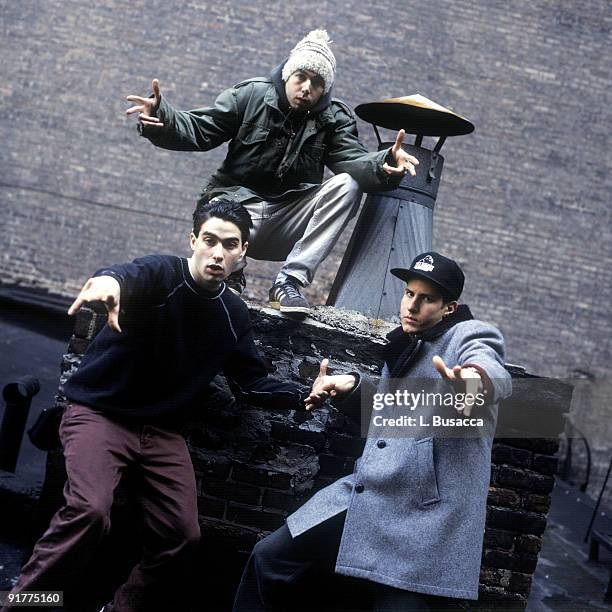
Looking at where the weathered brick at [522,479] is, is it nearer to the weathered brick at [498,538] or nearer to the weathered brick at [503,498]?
the weathered brick at [503,498]

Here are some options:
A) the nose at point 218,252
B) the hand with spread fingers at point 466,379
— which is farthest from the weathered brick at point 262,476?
the hand with spread fingers at point 466,379

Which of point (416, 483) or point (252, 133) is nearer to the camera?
point (416, 483)

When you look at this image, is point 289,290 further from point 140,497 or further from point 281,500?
point 140,497

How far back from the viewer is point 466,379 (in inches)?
85.0

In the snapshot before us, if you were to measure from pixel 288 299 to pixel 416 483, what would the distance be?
119cm

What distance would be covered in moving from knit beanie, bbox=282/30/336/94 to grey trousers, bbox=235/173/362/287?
0.48m

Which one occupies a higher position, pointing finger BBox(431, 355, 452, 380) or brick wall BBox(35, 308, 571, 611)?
pointing finger BBox(431, 355, 452, 380)

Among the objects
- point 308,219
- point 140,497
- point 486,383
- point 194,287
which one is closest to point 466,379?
point 486,383

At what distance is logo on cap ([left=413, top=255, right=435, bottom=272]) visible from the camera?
249 cm

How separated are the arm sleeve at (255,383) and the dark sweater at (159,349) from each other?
1cm

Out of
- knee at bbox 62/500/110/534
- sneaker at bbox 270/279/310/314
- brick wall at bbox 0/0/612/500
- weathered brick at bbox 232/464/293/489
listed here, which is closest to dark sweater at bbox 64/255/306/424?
knee at bbox 62/500/110/534

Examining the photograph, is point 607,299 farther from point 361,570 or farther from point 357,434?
point 361,570

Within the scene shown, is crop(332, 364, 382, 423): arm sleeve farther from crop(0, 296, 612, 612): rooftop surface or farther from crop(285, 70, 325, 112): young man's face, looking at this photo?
crop(0, 296, 612, 612): rooftop surface

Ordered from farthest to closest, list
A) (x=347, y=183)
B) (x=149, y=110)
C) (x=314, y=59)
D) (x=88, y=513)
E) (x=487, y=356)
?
(x=347, y=183), (x=314, y=59), (x=149, y=110), (x=88, y=513), (x=487, y=356)
